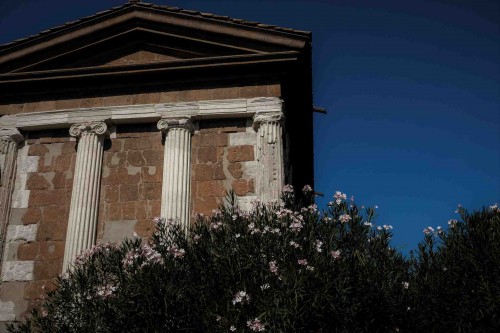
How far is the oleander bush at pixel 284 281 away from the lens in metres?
7.06

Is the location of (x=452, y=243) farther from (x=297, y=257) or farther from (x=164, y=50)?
(x=164, y=50)

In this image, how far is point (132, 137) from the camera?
11.3 m

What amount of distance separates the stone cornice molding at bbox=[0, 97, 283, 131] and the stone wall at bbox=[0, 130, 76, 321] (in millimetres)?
286

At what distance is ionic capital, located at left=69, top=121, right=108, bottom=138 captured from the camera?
440 inches

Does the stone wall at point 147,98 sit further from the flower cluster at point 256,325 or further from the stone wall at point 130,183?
the flower cluster at point 256,325

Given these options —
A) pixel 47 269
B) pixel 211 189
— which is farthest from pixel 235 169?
pixel 47 269

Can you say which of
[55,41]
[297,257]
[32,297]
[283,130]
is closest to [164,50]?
[55,41]

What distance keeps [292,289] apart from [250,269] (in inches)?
27.7

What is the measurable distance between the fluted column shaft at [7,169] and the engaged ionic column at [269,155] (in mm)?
4612

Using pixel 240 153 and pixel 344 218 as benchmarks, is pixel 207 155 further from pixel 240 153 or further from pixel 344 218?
pixel 344 218

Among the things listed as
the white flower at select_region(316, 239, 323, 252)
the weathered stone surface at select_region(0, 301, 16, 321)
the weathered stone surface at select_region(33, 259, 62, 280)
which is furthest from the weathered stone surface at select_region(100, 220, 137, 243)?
the white flower at select_region(316, 239, 323, 252)

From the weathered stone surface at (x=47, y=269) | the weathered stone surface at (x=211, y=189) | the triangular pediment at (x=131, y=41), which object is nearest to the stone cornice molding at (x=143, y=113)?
the triangular pediment at (x=131, y=41)

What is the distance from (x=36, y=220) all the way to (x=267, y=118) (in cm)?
458

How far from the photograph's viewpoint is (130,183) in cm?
1098
